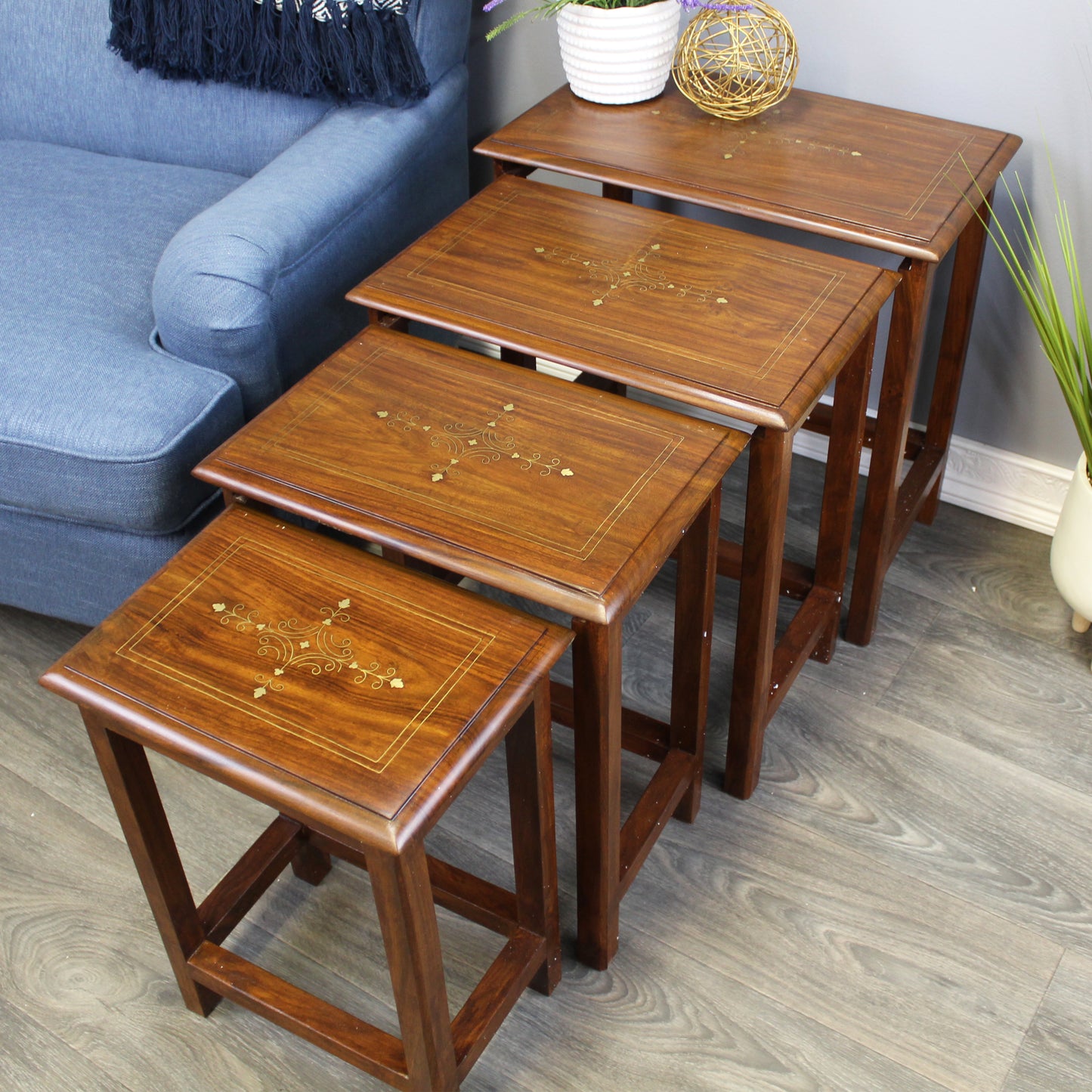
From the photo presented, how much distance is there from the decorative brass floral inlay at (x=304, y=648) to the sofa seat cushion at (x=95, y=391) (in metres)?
0.41

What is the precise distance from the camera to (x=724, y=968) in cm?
129

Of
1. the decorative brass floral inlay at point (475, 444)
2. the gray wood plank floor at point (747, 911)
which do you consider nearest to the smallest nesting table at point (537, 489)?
the decorative brass floral inlay at point (475, 444)

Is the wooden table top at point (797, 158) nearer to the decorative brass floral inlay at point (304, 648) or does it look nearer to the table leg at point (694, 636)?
the table leg at point (694, 636)

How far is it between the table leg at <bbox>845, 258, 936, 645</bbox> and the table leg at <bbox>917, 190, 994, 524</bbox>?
69 mm

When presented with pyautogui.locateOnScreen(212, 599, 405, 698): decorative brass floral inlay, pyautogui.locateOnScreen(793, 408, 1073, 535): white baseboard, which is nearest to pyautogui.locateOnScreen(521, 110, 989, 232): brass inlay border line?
pyautogui.locateOnScreen(793, 408, 1073, 535): white baseboard

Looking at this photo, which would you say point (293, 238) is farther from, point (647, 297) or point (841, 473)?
point (841, 473)

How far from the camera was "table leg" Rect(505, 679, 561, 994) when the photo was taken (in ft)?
3.33

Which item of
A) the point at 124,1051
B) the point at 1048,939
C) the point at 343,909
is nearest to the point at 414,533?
the point at 343,909

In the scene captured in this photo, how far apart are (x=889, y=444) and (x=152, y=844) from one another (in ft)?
3.20

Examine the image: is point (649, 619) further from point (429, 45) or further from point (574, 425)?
point (429, 45)

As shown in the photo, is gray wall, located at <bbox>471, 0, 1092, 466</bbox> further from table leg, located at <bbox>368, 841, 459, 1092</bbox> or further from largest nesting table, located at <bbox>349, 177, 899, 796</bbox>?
table leg, located at <bbox>368, 841, 459, 1092</bbox>

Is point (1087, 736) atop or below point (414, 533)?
below

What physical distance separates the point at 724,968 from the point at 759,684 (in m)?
0.31

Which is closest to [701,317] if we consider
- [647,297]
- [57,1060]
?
[647,297]
